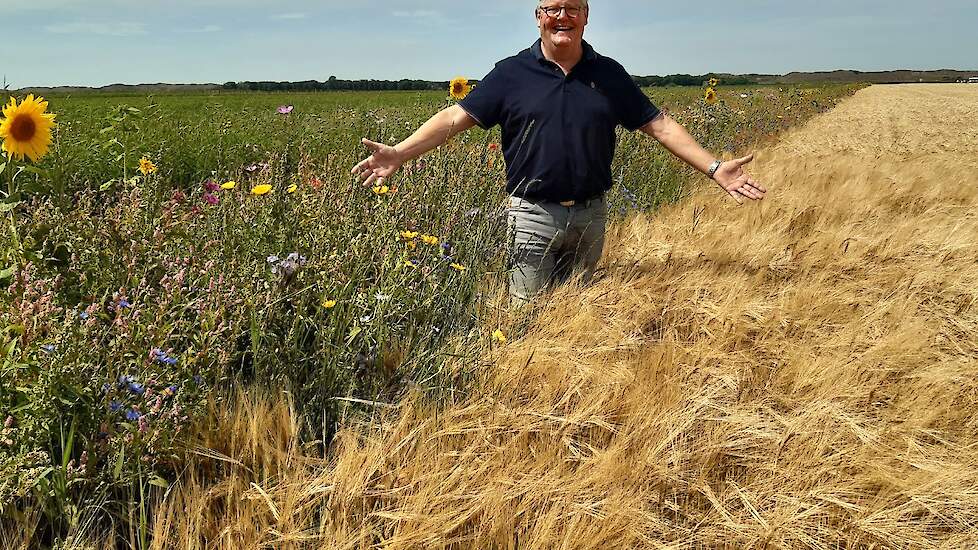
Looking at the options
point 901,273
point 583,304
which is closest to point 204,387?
point 583,304

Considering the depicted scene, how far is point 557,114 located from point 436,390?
4.16 ft

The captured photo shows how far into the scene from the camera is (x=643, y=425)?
1546 mm

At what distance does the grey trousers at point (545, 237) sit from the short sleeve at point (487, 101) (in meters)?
0.37

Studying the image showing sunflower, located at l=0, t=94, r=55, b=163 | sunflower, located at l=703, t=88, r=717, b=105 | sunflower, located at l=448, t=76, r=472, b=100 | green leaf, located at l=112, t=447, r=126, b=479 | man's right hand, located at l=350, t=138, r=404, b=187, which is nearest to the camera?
green leaf, located at l=112, t=447, r=126, b=479

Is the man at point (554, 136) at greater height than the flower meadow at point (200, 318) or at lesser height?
greater

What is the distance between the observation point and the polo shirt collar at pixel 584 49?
98.1 inches

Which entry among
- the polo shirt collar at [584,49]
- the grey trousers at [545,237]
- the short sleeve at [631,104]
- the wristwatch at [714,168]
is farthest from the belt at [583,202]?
the polo shirt collar at [584,49]

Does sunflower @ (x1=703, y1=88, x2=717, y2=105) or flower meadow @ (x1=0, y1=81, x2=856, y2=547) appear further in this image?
sunflower @ (x1=703, y1=88, x2=717, y2=105)

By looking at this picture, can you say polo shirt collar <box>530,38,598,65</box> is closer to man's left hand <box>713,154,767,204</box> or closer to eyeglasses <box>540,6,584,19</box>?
eyeglasses <box>540,6,584,19</box>

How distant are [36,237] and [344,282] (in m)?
0.85

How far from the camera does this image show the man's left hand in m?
2.45

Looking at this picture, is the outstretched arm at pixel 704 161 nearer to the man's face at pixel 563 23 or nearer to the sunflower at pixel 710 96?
the man's face at pixel 563 23

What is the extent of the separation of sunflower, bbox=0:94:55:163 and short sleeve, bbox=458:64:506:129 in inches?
57.5

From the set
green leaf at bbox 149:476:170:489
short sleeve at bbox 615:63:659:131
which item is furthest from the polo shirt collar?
green leaf at bbox 149:476:170:489
